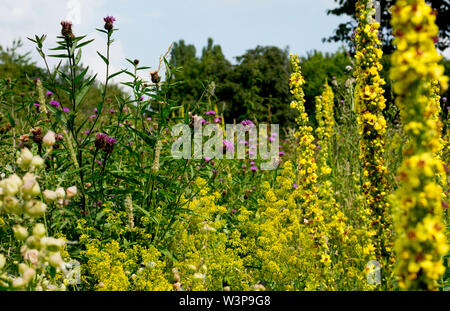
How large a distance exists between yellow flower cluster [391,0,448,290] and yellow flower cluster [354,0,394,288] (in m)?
0.68

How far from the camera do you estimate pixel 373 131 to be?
1.90m

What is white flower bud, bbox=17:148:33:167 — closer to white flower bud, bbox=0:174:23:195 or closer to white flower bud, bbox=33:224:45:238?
white flower bud, bbox=0:174:23:195

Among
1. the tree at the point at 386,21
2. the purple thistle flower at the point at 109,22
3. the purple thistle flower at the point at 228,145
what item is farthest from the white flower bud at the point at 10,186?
the tree at the point at 386,21

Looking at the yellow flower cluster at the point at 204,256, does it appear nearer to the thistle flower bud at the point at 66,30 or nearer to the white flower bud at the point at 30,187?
the white flower bud at the point at 30,187

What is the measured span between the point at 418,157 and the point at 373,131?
2.61 ft

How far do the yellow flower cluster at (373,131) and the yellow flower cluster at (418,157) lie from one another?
68cm

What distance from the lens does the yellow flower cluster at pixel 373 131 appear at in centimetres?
187

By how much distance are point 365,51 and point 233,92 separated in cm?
1711

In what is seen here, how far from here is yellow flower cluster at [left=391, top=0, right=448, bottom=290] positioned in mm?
1124

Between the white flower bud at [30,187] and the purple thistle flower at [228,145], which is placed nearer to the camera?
the white flower bud at [30,187]

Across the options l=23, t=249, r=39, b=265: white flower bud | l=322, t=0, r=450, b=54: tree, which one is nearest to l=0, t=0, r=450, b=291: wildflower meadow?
l=23, t=249, r=39, b=265: white flower bud

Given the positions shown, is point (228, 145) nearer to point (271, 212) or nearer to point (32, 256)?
point (271, 212)

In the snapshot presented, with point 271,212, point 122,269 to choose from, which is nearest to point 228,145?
point 271,212

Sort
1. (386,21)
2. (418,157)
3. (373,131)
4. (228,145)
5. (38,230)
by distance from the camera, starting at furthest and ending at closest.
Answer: (386,21), (228,145), (373,131), (38,230), (418,157)
